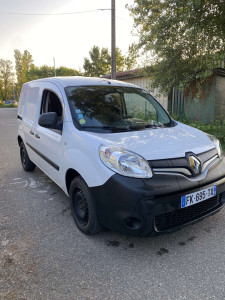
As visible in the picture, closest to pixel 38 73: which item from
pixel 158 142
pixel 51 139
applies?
pixel 51 139

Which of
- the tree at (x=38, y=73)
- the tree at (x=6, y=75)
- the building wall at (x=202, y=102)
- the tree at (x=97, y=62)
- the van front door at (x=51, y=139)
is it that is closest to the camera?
the van front door at (x=51, y=139)

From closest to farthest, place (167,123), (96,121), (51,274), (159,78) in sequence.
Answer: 1. (51,274)
2. (96,121)
3. (167,123)
4. (159,78)

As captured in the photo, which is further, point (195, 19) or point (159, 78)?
point (159, 78)

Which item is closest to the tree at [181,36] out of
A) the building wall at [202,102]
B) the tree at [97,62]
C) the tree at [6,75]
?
the building wall at [202,102]

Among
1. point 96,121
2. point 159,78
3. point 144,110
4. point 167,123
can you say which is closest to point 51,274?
point 96,121

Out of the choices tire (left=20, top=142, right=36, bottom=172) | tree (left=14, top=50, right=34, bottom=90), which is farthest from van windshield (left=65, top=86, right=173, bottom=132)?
tree (left=14, top=50, right=34, bottom=90)

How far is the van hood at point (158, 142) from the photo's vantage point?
2232 mm

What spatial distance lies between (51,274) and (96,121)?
164 centimetres

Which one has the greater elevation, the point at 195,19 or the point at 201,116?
the point at 195,19

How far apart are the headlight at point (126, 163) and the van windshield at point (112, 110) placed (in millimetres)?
547

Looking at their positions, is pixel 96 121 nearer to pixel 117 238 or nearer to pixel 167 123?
pixel 167 123

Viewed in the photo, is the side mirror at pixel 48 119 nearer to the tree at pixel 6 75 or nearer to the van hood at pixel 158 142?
the van hood at pixel 158 142

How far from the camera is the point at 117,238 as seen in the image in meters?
2.57

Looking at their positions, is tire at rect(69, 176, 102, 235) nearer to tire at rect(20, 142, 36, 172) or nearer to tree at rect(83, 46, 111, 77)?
tire at rect(20, 142, 36, 172)
